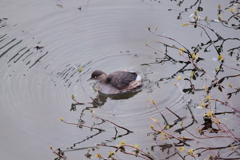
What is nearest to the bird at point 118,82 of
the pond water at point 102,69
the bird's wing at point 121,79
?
the bird's wing at point 121,79

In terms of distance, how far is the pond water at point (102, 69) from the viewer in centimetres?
648

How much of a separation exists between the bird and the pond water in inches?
5.6

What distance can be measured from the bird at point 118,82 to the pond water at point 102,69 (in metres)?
0.14

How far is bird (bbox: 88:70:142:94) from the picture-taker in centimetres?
772

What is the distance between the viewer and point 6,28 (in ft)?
30.2

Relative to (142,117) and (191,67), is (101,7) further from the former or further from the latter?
(142,117)

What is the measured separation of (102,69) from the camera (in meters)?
8.22

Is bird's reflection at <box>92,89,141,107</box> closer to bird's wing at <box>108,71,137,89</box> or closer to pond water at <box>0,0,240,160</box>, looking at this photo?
pond water at <box>0,0,240,160</box>

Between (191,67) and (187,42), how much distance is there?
0.81 meters

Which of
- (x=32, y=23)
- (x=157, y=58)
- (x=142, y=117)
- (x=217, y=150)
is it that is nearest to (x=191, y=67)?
(x=157, y=58)

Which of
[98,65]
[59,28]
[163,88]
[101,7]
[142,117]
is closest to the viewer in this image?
[142,117]

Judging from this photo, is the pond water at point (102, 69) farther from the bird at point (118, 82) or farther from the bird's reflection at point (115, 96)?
the bird at point (118, 82)

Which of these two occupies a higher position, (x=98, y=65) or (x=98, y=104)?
(x=98, y=65)

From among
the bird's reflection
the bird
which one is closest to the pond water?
the bird's reflection
